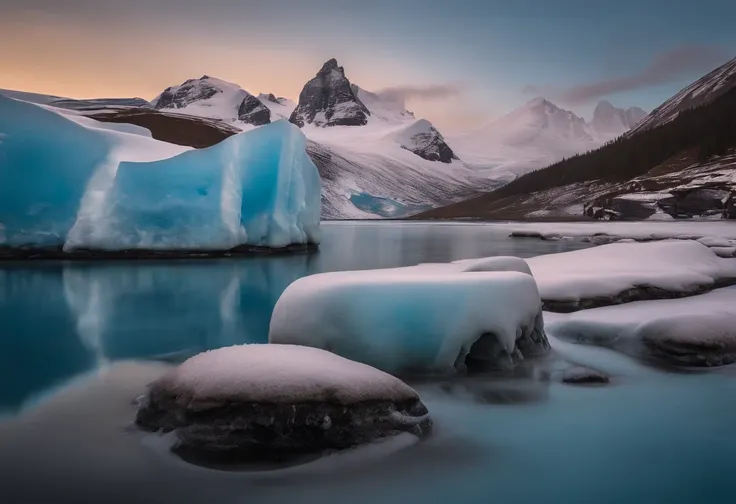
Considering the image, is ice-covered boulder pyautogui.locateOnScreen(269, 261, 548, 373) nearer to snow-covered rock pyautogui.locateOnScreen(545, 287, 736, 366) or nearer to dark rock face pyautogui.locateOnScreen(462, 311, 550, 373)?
dark rock face pyautogui.locateOnScreen(462, 311, 550, 373)

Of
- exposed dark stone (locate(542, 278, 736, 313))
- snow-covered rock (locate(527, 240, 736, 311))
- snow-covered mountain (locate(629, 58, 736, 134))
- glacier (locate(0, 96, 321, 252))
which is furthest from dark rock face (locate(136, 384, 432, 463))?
snow-covered mountain (locate(629, 58, 736, 134))

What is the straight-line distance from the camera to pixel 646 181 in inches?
3617

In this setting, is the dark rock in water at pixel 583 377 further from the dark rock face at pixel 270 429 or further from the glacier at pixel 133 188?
the glacier at pixel 133 188

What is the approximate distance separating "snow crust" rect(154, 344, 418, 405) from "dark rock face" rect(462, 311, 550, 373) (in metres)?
2.58

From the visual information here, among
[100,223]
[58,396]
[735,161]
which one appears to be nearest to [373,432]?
[58,396]

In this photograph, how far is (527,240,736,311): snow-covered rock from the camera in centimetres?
1256

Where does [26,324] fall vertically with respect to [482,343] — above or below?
below

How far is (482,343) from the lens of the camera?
8883mm

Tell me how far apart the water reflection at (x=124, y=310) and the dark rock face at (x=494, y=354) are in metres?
4.64

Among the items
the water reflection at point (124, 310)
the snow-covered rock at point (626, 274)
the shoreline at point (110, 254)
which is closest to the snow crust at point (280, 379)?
the water reflection at point (124, 310)

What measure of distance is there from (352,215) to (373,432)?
14170 cm

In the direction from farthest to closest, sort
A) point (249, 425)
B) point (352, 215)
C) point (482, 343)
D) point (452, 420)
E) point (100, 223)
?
1. point (352, 215)
2. point (100, 223)
3. point (482, 343)
4. point (452, 420)
5. point (249, 425)

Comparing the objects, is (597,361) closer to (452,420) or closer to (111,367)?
(452,420)

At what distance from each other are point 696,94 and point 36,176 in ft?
595
